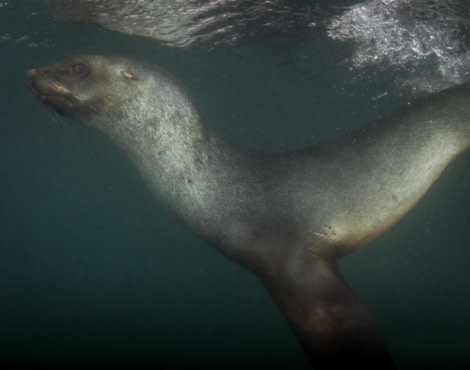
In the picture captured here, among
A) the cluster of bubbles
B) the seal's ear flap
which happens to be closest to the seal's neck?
the seal's ear flap

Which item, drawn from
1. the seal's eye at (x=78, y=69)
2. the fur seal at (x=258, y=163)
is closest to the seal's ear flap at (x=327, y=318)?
the fur seal at (x=258, y=163)

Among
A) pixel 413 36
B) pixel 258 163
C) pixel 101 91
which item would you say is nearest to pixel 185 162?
pixel 258 163

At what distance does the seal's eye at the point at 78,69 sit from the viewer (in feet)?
11.5

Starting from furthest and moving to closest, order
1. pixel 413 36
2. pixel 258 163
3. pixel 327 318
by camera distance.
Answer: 1. pixel 413 36
2. pixel 258 163
3. pixel 327 318

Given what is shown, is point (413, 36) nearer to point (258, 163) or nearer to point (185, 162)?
point (258, 163)

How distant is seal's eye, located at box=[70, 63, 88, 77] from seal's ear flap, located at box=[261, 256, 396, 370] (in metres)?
2.76

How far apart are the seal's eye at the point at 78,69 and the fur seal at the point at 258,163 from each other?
0.01m

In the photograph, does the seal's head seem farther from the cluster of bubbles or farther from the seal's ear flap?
the cluster of bubbles

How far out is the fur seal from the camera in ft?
10.6

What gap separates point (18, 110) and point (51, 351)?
11496mm

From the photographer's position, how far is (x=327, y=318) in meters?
2.52

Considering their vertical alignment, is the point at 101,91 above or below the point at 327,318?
above

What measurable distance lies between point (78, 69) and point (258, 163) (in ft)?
6.73

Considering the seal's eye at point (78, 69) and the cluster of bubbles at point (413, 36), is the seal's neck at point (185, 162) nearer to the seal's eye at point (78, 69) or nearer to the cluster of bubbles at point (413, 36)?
the seal's eye at point (78, 69)
